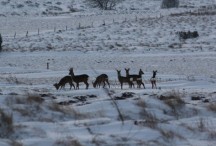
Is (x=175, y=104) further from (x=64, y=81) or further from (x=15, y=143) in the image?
(x=64, y=81)

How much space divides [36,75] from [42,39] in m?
15.8

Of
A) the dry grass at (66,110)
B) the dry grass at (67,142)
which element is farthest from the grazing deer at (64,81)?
the dry grass at (67,142)

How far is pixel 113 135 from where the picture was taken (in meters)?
8.21

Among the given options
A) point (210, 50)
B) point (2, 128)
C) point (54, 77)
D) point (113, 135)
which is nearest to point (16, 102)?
point (2, 128)

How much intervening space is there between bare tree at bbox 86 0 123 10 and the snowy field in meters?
17.0

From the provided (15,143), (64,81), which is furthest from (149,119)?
(64,81)

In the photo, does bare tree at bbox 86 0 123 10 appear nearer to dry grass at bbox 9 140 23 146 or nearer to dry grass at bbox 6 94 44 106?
dry grass at bbox 6 94 44 106

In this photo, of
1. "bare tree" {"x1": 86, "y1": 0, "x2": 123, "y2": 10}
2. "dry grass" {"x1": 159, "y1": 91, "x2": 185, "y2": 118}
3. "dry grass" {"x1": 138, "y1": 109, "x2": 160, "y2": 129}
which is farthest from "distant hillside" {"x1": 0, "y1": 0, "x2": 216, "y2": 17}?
"dry grass" {"x1": 138, "y1": 109, "x2": 160, "y2": 129}

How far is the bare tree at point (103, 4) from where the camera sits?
237 ft

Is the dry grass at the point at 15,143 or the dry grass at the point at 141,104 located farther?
the dry grass at the point at 141,104

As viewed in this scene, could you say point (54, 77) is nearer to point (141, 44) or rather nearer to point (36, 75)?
point (36, 75)

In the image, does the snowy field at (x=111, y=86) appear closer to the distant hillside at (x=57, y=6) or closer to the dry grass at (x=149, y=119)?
the dry grass at (x=149, y=119)

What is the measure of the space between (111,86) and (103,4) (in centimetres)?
5626

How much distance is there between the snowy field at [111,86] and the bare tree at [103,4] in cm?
1701
